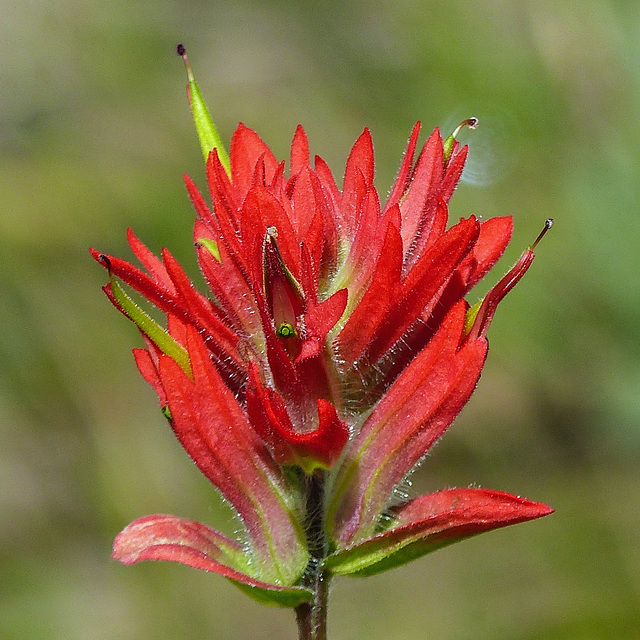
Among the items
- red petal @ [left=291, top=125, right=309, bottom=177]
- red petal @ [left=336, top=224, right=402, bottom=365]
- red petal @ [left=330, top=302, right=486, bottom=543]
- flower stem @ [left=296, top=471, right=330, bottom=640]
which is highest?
red petal @ [left=291, top=125, right=309, bottom=177]

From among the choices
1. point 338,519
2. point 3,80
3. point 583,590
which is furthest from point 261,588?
point 3,80

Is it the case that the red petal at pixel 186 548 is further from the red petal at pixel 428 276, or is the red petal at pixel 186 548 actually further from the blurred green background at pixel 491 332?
the blurred green background at pixel 491 332

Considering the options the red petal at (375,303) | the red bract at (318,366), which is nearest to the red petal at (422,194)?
the red bract at (318,366)

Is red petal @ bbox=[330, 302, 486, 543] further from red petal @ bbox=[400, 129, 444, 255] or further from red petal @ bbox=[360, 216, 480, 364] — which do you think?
red petal @ bbox=[400, 129, 444, 255]

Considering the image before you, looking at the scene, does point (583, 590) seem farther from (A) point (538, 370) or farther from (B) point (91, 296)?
(B) point (91, 296)

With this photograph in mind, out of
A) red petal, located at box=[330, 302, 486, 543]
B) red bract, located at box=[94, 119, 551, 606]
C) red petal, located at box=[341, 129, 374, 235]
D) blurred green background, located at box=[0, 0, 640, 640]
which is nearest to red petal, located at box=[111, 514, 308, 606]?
red bract, located at box=[94, 119, 551, 606]

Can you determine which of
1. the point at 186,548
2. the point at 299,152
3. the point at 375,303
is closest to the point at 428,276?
the point at 375,303

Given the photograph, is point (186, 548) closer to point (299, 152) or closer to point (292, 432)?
point (292, 432)
